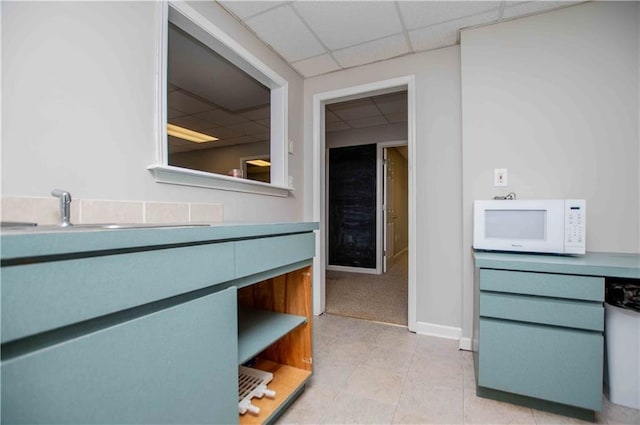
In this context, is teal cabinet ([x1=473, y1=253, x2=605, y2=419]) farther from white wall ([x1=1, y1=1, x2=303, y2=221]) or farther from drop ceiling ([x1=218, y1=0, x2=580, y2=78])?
white wall ([x1=1, y1=1, x2=303, y2=221])

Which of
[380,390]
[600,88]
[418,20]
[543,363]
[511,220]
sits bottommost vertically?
[380,390]

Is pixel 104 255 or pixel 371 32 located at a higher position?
pixel 371 32

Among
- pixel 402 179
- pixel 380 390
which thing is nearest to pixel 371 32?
pixel 380 390

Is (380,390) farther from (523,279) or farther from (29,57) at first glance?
(29,57)

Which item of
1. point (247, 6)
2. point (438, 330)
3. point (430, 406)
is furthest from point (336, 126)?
point (430, 406)

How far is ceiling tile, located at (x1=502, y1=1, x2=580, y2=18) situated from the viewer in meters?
1.77

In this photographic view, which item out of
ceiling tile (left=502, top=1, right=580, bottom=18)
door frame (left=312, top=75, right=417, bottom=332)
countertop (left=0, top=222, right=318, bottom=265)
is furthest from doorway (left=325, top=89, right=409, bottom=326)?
countertop (left=0, top=222, right=318, bottom=265)

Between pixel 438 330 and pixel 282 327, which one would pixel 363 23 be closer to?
pixel 282 327

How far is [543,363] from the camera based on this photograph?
1.37 m

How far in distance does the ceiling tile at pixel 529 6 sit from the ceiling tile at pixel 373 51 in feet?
2.22

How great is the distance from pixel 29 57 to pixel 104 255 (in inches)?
35.4

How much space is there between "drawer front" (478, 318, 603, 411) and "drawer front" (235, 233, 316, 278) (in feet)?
3.34

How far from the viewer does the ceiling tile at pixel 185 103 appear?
3.29 metres

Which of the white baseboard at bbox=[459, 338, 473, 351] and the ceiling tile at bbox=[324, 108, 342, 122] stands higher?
the ceiling tile at bbox=[324, 108, 342, 122]
